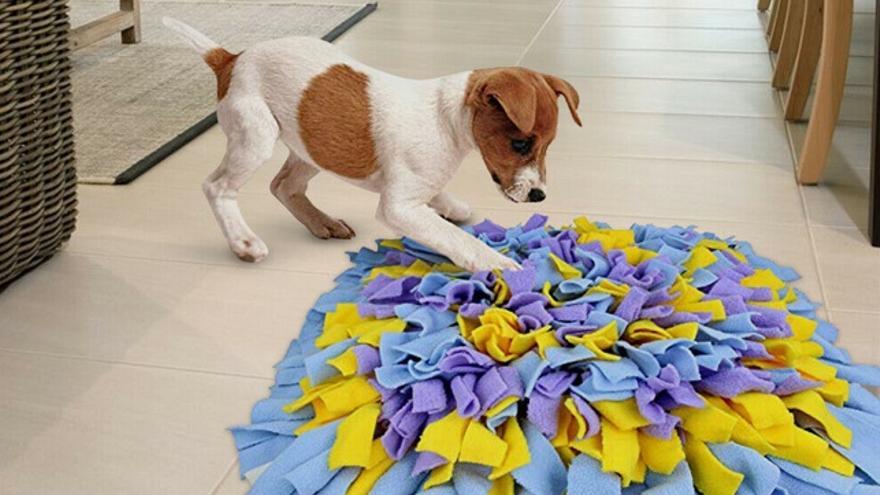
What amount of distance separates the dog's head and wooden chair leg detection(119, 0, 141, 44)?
193cm

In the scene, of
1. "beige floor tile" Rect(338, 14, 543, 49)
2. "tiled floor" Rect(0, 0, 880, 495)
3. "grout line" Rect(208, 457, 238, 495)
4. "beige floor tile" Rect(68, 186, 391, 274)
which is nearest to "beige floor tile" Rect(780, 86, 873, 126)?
"tiled floor" Rect(0, 0, 880, 495)

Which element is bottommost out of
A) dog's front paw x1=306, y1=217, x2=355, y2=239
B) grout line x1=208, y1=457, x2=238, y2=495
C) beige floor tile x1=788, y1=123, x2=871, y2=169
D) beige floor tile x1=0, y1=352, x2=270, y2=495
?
beige floor tile x1=788, y1=123, x2=871, y2=169

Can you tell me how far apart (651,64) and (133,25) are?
4.73 feet

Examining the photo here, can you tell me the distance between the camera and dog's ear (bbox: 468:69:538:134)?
1479 millimetres

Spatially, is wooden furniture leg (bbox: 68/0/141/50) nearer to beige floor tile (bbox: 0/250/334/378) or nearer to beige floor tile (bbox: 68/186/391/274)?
beige floor tile (bbox: 68/186/391/274)

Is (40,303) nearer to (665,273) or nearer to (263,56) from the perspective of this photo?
(263,56)

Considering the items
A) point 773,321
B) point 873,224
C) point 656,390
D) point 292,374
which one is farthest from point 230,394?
point 873,224

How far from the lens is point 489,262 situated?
154cm

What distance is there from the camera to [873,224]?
1.85 m

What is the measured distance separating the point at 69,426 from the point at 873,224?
1.27 m

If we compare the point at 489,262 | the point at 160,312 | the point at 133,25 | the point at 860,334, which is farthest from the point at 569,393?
the point at 133,25

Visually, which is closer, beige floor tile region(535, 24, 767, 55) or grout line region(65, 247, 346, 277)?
grout line region(65, 247, 346, 277)

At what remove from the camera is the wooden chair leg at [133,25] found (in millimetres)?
3205

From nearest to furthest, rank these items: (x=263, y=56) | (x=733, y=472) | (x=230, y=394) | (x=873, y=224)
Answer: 1. (x=733, y=472)
2. (x=230, y=394)
3. (x=263, y=56)
4. (x=873, y=224)
